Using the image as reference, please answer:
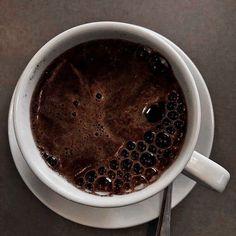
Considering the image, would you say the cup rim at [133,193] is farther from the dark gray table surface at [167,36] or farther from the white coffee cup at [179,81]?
the dark gray table surface at [167,36]

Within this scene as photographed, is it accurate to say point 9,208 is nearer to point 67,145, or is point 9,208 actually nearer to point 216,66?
point 67,145

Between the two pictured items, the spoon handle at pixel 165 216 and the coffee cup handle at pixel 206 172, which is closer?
the coffee cup handle at pixel 206 172

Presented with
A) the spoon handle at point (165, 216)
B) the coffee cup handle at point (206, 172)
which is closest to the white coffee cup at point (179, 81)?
the coffee cup handle at point (206, 172)

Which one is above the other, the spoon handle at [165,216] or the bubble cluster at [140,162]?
the bubble cluster at [140,162]

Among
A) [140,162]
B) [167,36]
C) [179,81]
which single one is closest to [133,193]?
[140,162]

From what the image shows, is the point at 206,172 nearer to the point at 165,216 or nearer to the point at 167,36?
the point at 165,216

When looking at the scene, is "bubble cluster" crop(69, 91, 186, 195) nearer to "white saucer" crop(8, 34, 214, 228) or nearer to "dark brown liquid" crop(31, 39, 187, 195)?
"dark brown liquid" crop(31, 39, 187, 195)
